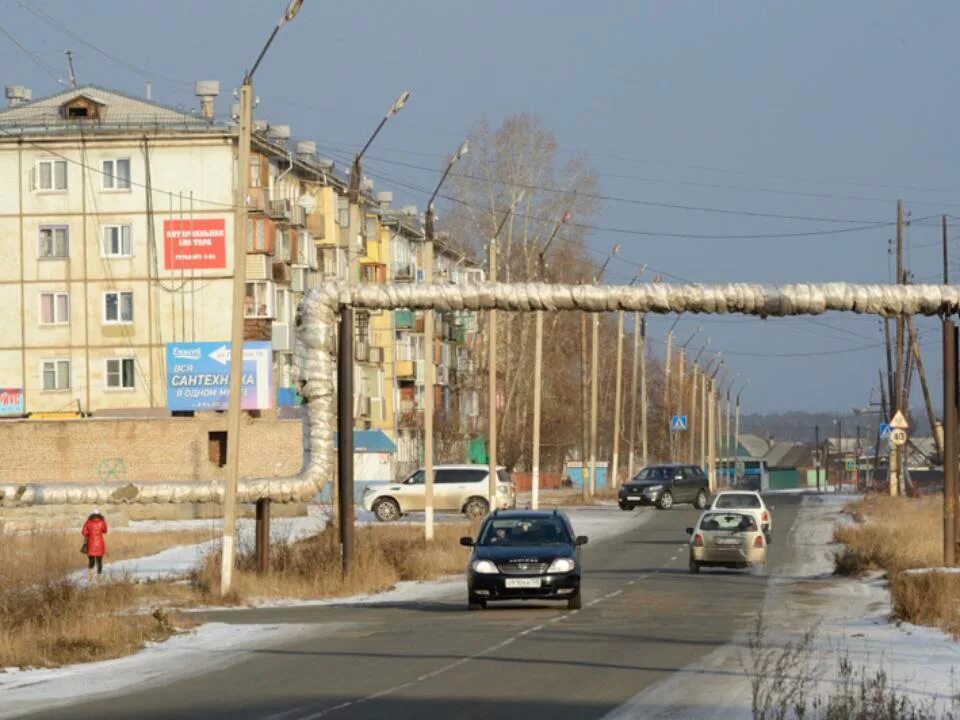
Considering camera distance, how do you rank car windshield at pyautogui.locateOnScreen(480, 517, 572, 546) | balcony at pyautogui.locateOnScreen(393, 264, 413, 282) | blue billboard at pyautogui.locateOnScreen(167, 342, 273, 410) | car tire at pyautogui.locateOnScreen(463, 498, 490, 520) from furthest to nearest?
1. balcony at pyautogui.locateOnScreen(393, 264, 413, 282)
2. blue billboard at pyautogui.locateOnScreen(167, 342, 273, 410)
3. car tire at pyautogui.locateOnScreen(463, 498, 490, 520)
4. car windshield at pyautogui.locateOnScreen(480, 517, 572, 546)

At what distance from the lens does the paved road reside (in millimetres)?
14594

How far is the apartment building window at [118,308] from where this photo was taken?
76750 millimetres

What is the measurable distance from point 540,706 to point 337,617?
12602 mm

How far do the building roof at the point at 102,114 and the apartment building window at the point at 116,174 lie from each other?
1.61 m

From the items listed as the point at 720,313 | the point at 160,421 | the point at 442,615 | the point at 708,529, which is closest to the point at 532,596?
the point at 442,615

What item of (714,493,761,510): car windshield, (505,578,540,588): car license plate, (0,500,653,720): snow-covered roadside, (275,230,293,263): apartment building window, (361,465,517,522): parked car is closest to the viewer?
(0,500,653,720): snow-covered roadside

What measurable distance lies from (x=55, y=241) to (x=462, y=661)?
62.0 metres

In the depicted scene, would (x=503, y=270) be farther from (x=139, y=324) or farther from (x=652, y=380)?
(x=652, y=380)

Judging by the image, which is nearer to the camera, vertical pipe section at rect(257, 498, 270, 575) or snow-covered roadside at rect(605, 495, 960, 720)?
snow-covered roadside at rect(605, 495, 960, 720)

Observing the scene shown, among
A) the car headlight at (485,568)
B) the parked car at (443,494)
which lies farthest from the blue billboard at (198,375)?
the car headlight at (485,568)

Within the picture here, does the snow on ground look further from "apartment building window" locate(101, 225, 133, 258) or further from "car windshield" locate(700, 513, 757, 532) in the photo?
"apartment building window" locate(101, 225, 133, 258)

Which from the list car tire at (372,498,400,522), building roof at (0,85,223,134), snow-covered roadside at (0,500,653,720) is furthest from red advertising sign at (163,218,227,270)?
snow-covered roadside at (0,500,653,720)

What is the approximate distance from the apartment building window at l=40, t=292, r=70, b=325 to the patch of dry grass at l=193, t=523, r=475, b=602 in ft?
137

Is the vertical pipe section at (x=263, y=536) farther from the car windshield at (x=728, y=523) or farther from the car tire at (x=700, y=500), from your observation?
the car tire at (x=700, y=500)
